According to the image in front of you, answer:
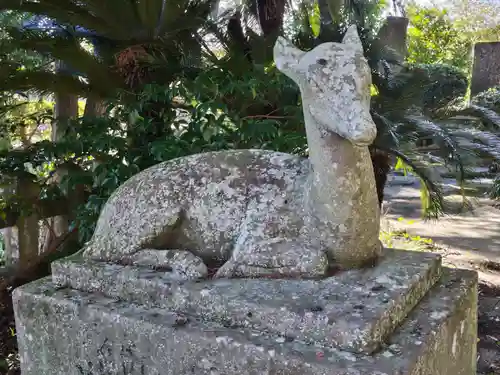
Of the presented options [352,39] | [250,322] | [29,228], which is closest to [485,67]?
[29,228]

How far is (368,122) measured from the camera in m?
1.30

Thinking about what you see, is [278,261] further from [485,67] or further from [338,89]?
[485,67]

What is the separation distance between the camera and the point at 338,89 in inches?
53.4

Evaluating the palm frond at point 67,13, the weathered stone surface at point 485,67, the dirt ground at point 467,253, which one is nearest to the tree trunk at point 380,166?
the dirt ground at point 467,253

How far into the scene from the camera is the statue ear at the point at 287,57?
149cm

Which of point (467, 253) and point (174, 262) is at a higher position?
point (174, 262)

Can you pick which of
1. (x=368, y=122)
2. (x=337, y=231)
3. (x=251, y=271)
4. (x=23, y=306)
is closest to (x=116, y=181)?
(x=23, y=306)

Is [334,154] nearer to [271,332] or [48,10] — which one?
[271,332]

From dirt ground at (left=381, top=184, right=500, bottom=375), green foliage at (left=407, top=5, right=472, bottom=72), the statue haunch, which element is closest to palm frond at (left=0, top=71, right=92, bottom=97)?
the statue haunch

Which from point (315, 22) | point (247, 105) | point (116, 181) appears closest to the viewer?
point (116, 181)

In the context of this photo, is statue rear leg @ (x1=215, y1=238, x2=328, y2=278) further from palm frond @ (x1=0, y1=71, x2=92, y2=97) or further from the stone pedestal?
palm frond @ (x1=0, y1=71, x2=92, y2=97)

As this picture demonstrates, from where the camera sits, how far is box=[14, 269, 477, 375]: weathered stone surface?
1.21m

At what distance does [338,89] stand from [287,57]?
0.23 m

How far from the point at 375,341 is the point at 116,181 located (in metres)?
1.63
